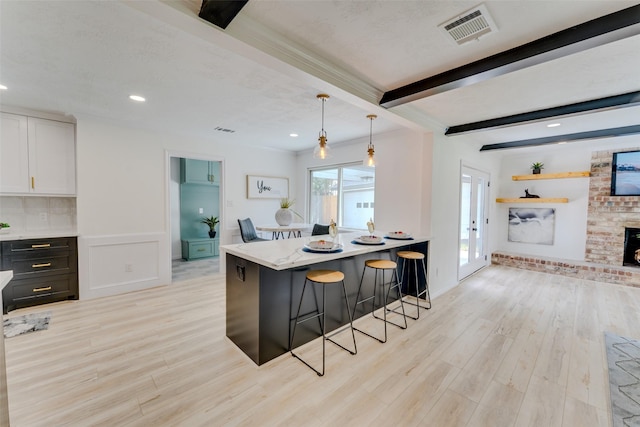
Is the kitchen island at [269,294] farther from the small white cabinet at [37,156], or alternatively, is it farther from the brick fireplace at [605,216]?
the brick fireplace at [605,216]

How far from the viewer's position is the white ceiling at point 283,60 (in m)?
1.56

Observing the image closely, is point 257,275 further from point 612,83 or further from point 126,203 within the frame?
point 612,83

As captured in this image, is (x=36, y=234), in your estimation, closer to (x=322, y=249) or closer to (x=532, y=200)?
(x=322, y=249)

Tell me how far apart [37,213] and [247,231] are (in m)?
2.79

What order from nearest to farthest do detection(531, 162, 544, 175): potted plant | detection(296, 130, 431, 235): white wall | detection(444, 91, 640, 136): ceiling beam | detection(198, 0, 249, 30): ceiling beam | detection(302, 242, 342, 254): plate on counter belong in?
1. detection(198, 0, 249, 30): ceiling beam
2. detection(302, 242, 342, 254): plate on counter
3. detection(444, 91, 640, 136): ceiling beam
4. detection(296, 130, 431, 235): white wall
5. detection(531, 162, 544, 175): potted plant

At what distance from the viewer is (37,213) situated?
3.57 m

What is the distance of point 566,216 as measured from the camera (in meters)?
5.24

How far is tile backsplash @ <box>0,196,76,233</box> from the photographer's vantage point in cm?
341

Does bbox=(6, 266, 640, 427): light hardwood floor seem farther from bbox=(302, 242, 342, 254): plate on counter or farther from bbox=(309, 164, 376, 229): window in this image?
bbox=(309, 164, 376, 229): window

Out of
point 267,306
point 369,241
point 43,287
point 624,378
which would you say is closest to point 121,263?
point 43,287

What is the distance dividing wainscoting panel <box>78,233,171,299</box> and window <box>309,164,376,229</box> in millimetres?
2948

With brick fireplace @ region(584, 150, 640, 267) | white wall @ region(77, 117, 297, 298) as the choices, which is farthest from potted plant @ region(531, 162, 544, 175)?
white wall @ region(77, 117, 297, 298)

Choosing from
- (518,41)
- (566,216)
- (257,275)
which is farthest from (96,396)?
(566,216)

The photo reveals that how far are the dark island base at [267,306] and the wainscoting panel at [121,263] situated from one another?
2190 mm
